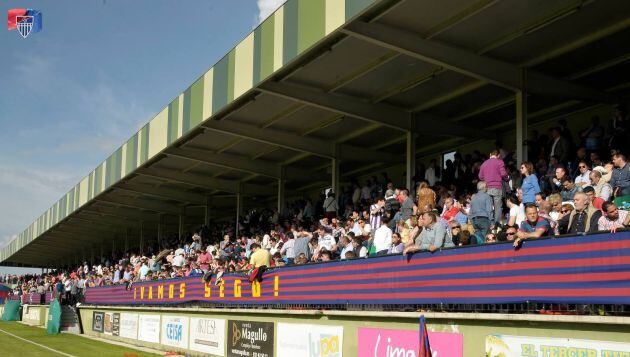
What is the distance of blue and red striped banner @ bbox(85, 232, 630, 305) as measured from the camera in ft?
24.6

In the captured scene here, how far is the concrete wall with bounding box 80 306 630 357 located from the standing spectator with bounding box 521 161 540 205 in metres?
3.21

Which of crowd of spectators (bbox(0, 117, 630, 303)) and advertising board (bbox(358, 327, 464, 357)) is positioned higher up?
crowd of spectators (bbox(0, 117, 630, 303))

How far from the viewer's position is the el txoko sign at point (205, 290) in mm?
16031

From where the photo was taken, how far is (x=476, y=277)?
30.6ft

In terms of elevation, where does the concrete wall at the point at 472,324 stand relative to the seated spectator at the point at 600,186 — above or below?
below

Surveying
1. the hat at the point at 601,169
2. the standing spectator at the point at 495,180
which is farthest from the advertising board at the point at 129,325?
the hat at the point at 601,169

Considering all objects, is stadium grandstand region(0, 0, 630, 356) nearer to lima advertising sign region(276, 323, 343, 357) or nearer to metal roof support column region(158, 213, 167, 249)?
lima advertising sign region(276, 323, 343, 357)

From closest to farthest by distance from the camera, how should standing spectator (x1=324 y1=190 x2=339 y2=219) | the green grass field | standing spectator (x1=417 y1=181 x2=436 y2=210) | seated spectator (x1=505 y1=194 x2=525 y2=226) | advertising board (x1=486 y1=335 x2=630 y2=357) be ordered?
1. advertising board (x1=486 y1=335 x2=630 y2=357)
2. seated spectator (x1=505 y1=194 x2=525 y2=226)
3. standing spectator (x1=417 y1=181 x2=436 y2=210)
4. the green grass field
5. standing spectator (x1=324 y1=190 x2=339 y2=219)

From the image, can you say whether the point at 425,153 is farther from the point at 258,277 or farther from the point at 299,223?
the point at 258,277

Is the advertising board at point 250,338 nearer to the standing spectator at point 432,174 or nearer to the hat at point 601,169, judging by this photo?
the standing spectator at point 432,174

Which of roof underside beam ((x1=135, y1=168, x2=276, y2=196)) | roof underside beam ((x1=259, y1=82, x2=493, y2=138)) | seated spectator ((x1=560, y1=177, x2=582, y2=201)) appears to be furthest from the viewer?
roof underside beam ((x1=135, y1=168, x2=276, y2=196))

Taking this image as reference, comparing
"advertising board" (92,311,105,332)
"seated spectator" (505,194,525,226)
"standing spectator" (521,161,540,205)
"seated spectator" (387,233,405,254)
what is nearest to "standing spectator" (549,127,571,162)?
"standing spectator" (521,161,540,205)

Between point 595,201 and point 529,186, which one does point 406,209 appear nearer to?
point 529,186

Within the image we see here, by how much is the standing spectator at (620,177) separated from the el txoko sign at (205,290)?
722cm
